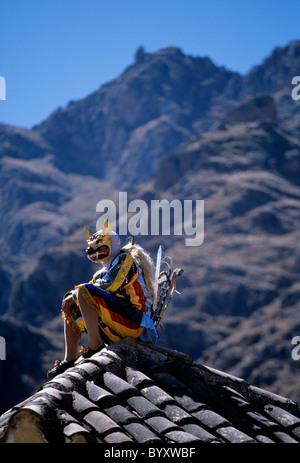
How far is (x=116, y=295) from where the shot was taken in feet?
29.4

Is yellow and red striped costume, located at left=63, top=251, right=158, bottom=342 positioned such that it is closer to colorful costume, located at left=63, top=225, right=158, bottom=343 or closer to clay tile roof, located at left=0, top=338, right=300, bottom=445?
colorful costume, located at left=63, top=225, right=158, bottom=343

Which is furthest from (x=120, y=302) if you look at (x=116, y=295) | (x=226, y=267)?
(x=226, y=267)

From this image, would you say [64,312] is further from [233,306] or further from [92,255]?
[233,306]

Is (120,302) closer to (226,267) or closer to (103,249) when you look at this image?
(103,249)

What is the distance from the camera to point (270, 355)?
112500 millimetres

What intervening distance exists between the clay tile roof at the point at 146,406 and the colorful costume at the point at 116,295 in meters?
0.25

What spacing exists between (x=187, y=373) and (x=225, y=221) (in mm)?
136481

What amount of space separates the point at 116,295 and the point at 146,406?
189cm

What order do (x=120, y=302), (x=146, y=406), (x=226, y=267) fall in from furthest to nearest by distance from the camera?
1. (x=226, y=267)
2. (x=120, y=302)
3. (x=146, y=406)

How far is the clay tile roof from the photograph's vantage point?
261 inches

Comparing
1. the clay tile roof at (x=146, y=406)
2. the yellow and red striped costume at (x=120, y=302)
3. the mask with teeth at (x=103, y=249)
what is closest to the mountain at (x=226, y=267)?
the mask with teeth at (x=103, y=249)
